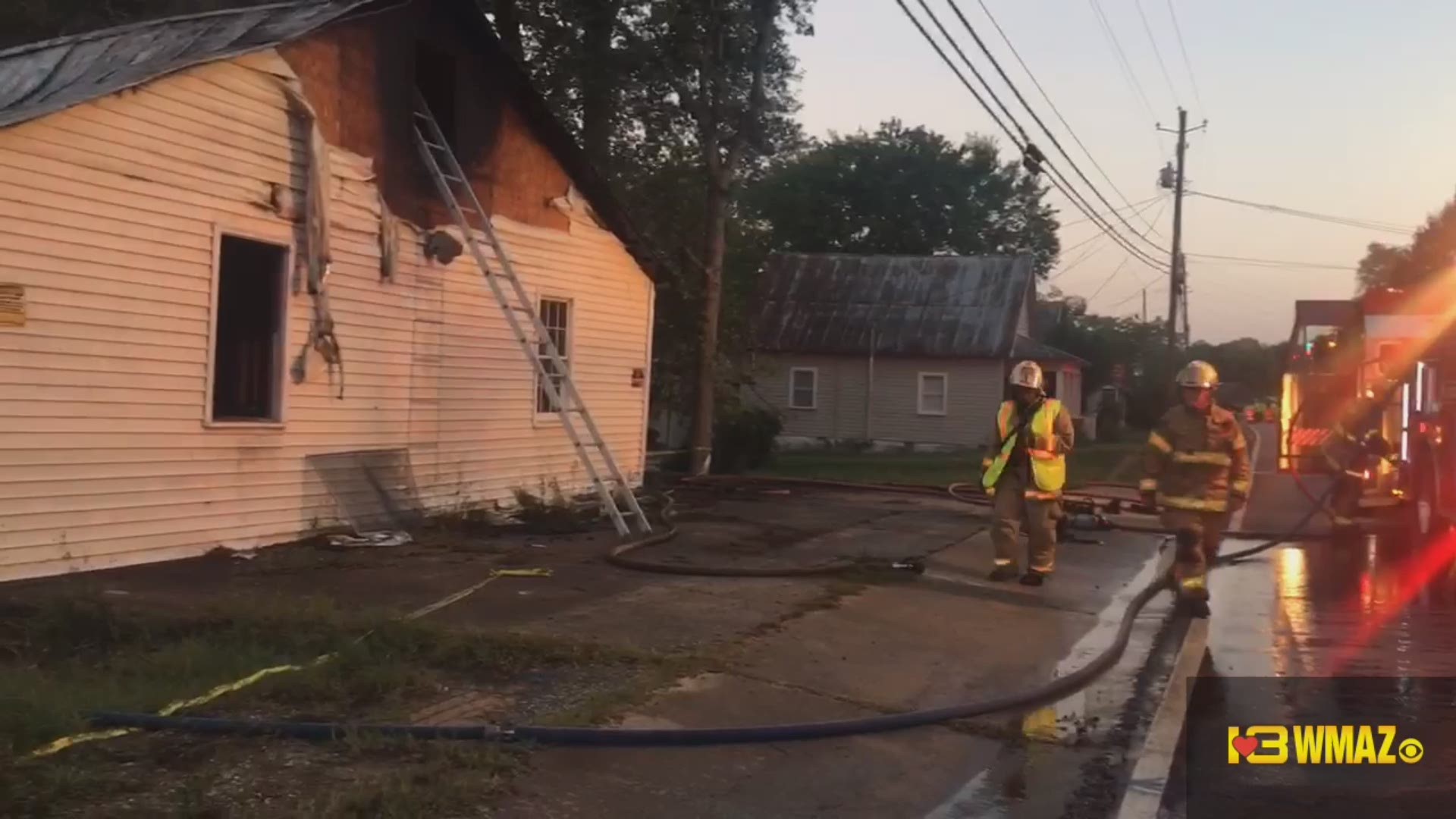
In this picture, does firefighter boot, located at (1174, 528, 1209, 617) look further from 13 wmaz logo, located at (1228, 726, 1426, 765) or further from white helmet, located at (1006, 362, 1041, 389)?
13 wmaz logo, located at (1228, 726, 1426, 765)

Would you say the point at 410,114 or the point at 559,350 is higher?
the point at 410,114

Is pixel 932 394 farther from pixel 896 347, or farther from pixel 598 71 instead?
pixel 598 71

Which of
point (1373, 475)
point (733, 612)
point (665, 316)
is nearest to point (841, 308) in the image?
point (665, 316)

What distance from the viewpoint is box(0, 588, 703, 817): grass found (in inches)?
182

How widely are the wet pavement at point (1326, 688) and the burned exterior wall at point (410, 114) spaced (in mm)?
7866

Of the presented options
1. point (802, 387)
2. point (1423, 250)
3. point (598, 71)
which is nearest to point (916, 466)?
point (802, 387)

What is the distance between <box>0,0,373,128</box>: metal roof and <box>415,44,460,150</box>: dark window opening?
4.45ft

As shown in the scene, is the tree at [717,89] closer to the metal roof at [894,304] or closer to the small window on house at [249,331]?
the small window on house at [249,331]

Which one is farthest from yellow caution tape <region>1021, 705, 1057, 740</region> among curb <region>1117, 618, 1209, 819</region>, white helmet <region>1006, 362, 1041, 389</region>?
white helmet <region>1006, 362, 1041, 389</region>

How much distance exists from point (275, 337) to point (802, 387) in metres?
27.2

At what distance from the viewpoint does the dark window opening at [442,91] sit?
43.7 ft

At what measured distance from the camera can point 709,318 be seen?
20672 millimetres

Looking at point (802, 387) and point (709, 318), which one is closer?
point (709, 318)

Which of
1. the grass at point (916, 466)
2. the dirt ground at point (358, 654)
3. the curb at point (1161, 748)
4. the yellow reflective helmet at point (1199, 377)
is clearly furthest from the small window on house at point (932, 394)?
the curb at point (1161, 748)
